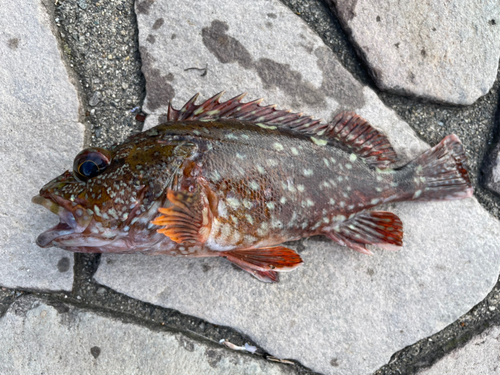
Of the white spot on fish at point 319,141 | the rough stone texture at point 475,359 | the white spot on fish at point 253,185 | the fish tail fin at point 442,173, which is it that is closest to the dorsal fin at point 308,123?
the white spot on fish at point 319,141

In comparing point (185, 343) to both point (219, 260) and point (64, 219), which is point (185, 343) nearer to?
point (219, 260)

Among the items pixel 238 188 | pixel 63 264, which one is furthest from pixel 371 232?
pixel 63 264

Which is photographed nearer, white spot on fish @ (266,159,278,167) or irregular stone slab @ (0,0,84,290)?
white spot on fish @ (266,159,278,167)

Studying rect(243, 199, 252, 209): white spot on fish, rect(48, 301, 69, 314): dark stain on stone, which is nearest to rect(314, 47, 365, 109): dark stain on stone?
rect(243, 199, 252, 209): white spot on fish

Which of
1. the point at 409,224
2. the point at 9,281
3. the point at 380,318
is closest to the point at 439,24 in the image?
the point at 409,224

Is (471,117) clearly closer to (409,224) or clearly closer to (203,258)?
(409,224)

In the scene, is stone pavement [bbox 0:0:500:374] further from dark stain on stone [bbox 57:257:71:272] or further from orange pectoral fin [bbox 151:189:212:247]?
orange pectoral fin [bbox 151:189:212:247]

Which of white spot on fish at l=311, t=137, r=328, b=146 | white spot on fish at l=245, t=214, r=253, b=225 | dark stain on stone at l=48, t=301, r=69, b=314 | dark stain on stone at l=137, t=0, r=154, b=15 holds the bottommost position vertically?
dark stain on stone at l=48, t=301, r=69, b=314
